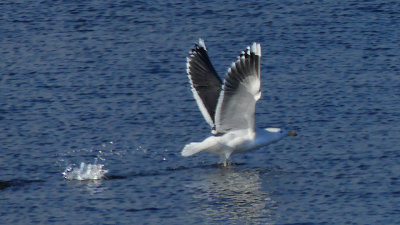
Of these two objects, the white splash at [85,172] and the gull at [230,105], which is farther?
the white splash at [85,172]

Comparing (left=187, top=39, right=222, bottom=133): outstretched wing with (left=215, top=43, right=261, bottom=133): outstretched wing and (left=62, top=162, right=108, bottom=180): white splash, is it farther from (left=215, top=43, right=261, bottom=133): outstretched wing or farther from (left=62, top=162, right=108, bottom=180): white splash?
(left=62, top=162, right=108, bottom=180): white splash

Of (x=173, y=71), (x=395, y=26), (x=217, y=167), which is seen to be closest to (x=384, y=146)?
(x=217, y=167)

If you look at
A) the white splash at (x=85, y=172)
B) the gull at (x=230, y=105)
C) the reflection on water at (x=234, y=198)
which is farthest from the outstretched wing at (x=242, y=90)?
the white splash at (x=85, y=172)

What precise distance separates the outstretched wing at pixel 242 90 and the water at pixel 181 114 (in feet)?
2.91

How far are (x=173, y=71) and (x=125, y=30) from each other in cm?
347

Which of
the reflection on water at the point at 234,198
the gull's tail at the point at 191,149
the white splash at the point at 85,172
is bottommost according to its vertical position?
the reflection on water at the point at 234,198

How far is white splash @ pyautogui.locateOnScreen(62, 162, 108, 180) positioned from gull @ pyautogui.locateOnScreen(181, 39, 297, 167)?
4.11 feet

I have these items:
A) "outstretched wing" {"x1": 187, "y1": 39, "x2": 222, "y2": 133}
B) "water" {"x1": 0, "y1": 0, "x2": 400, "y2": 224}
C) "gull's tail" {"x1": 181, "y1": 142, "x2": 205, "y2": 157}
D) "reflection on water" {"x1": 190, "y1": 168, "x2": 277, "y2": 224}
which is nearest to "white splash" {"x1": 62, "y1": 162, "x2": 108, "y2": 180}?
"water" {"x1": 0, "y1": 0, "x2": 400, "y2": 224}

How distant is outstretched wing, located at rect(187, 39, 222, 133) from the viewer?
1633 cm

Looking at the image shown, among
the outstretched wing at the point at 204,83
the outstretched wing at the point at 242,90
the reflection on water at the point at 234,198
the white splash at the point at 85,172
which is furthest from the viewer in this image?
the outstretched wing at the point at 204,83

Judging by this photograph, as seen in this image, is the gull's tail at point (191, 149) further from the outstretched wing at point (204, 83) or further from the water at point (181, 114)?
the outstretched wing at point (204, 83)

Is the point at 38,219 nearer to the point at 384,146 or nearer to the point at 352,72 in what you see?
the point at 384,146

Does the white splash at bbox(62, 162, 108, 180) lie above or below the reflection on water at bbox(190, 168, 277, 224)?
above

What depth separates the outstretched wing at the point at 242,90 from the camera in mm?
14641
